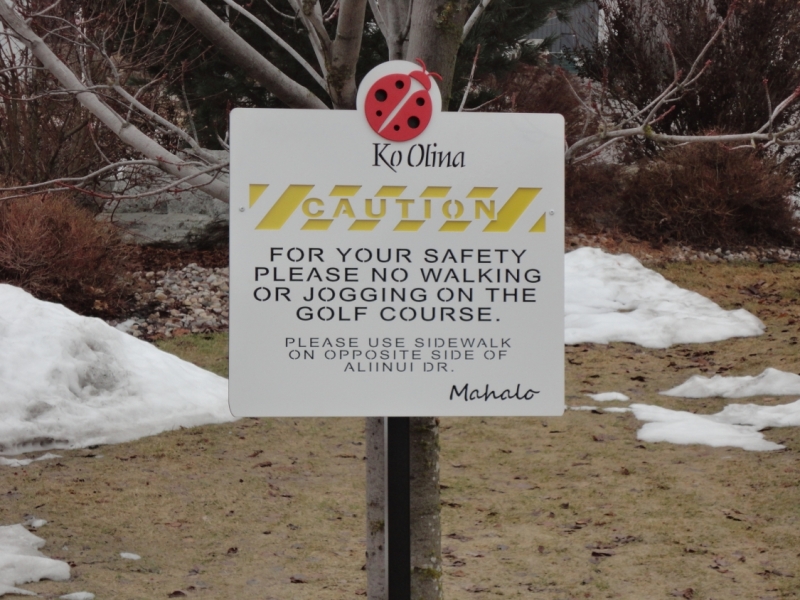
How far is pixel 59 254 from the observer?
812cm

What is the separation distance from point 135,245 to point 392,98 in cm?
829

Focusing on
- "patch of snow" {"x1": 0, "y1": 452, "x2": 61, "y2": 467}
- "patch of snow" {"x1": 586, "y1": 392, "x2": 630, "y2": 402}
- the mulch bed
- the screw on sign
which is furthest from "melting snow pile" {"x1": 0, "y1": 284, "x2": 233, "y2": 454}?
the screw on sign

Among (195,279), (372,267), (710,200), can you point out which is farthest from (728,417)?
(195,279)

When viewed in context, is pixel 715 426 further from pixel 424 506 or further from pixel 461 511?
pixel 424 506

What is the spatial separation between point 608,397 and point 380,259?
473 cm

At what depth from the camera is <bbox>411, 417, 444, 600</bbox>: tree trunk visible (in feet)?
9.36

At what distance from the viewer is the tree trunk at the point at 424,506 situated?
285 centimetres

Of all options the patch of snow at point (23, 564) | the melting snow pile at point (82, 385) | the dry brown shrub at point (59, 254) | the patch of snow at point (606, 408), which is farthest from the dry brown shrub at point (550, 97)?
the patch of snow at point (23, 564)

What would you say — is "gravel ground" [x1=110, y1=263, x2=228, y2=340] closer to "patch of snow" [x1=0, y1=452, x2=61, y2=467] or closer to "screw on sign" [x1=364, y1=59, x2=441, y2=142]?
"patch of snow" [x1=0, y1=452, x2=61, y2=467]

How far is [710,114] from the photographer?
12188 millimetres

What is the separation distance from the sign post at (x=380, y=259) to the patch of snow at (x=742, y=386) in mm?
4640

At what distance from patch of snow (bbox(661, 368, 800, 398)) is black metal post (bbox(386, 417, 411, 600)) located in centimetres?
468

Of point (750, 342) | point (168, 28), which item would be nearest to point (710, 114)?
point (750, 342)

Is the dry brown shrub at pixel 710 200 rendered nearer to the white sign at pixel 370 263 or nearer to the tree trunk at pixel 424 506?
the tree trunk at pixel 424 506
